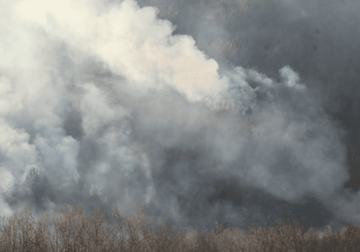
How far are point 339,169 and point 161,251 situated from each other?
3128 inches

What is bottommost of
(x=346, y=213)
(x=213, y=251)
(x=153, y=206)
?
(x=213, y=251)

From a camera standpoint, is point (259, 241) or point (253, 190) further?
point (253, 190)

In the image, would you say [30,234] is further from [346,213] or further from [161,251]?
[346,213]

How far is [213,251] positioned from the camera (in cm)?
3212

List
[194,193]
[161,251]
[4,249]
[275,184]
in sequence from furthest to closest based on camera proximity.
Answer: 1. [275,184]
2. [194,193]
3. [161,251]
4. [4,249]

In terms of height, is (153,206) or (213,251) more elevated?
(153,206)

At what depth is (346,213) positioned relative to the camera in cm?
8544

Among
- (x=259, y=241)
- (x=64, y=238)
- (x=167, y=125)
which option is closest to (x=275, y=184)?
(x=167, y=125)

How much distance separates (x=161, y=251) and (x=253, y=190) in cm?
5982

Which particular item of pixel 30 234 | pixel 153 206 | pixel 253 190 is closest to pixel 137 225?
pixel 30 234

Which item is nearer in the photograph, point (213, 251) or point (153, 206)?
point (213, 251)

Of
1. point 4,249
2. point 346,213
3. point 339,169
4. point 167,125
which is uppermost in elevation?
point 167,125

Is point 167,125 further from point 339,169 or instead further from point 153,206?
point 339,169

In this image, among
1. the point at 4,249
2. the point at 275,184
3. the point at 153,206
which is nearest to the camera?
the point at 4,249
